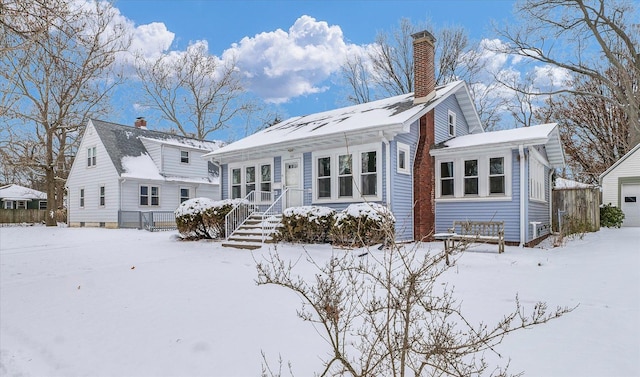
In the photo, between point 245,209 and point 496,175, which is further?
point 245,209

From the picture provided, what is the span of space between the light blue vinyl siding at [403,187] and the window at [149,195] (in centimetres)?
1755

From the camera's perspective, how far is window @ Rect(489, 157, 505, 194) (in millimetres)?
12227

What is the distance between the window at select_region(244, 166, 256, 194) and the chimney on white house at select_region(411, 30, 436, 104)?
689 centimetres

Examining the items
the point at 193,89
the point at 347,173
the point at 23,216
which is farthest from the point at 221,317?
the point at 23,216

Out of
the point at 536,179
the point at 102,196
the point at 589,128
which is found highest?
the point at 589,128

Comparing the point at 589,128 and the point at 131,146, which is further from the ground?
the point at 589,128

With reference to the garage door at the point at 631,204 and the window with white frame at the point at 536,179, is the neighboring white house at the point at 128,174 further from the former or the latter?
the garage door at the point at 631,204

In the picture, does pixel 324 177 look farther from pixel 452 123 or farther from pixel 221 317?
pixel 221 317

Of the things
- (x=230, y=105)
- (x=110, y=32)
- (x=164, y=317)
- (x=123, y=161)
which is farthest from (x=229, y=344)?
(x=230, y=105)

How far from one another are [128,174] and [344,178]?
1535cm

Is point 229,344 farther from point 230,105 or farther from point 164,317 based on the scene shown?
point 230,105

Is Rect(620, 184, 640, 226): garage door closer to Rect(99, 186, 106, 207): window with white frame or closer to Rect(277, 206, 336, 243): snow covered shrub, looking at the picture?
Rect(277, 206, 336, 243): snow covered shrub

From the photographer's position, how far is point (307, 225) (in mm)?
11352

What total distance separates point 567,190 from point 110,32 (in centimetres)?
1834
